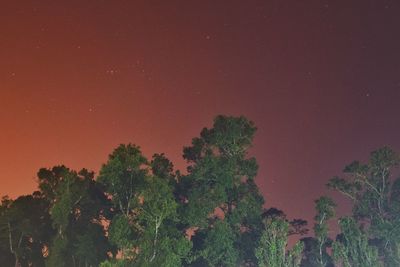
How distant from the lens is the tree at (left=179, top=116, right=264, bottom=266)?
172 feet

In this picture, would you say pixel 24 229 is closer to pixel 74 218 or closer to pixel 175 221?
pixel 74 218

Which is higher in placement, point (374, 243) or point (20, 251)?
point (374, 243)

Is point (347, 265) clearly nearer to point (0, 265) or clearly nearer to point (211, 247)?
point (211, 247)

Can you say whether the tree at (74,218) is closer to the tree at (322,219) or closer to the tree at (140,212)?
the tree at (140,212)

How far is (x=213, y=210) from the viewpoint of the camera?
176 ft

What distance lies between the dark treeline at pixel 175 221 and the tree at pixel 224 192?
4.4 inches

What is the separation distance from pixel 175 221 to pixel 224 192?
8392 millimetres

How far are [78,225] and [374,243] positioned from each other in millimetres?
38993

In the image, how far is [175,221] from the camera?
158 ft

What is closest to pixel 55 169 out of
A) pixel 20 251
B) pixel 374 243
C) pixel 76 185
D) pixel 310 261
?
pixel 76 185

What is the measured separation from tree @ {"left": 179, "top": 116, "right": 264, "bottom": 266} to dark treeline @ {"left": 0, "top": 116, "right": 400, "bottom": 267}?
11 centimetres

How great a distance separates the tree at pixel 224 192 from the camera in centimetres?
5238

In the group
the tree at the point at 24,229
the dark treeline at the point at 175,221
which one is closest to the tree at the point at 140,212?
the dark treeline at the point at 175,221

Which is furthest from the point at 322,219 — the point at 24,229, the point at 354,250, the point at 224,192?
the point at 24,229
